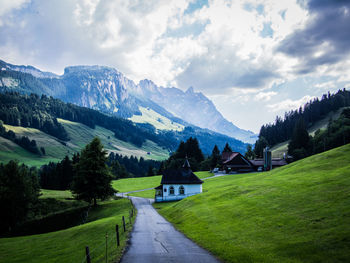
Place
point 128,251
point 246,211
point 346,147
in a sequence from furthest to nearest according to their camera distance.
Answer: point 346,147 → point 246,211 → point 128,251

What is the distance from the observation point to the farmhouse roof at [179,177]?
71562 millimetres

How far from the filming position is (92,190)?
58.4 metres

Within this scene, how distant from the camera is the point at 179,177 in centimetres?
7331

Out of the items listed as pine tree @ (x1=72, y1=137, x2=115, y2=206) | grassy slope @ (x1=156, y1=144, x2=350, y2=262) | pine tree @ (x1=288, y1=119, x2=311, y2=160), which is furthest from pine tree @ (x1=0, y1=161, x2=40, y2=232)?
pine tree @ (x1=288, y1=119, x2=311, y2=160)

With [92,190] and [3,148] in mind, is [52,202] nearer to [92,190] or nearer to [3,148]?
[92,190]

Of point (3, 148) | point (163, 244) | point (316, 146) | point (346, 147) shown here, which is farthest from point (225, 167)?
point (3, 148)

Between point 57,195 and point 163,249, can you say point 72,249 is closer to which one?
point 163,249

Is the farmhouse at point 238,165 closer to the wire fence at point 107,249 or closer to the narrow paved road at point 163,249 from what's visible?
the wire fence at point 107,249

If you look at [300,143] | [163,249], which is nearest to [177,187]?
[163,249]

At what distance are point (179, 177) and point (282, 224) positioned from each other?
5210 centimetres

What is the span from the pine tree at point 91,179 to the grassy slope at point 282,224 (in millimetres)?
29889

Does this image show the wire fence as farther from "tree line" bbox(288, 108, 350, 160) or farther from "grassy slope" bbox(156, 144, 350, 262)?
"tree line" bbox(288, 108, 350, 160)

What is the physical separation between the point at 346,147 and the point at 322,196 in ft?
102

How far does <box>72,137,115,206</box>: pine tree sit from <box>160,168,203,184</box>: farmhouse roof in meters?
17.8
